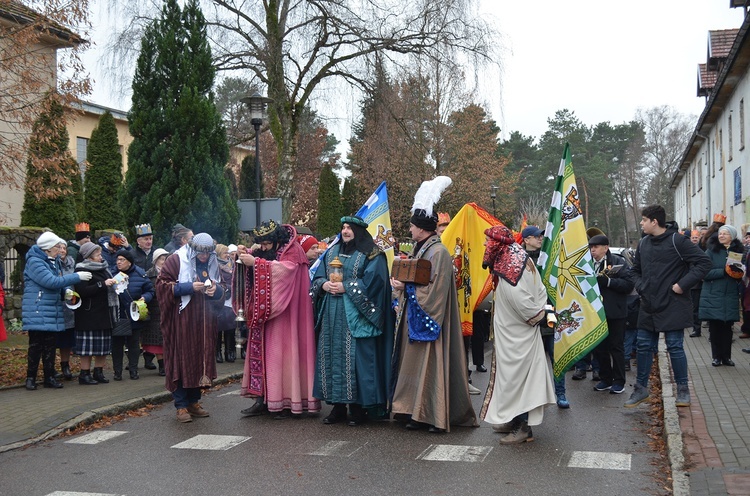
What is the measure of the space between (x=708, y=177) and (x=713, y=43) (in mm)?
6089

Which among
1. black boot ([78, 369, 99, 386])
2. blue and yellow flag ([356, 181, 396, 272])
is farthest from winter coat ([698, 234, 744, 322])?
black boot ([78, 369, 99, 386])

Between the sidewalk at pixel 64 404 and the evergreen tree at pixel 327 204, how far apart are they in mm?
23037

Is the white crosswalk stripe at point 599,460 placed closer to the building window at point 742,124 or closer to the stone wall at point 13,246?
the stone wall at point 13,246

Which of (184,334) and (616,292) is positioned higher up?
(616,292)

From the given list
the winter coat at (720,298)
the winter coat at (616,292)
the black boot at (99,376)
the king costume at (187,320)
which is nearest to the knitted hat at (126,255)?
the black boot at (99,376)

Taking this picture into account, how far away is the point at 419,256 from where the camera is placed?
7809mm

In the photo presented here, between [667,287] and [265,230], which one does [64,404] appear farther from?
[667,287]

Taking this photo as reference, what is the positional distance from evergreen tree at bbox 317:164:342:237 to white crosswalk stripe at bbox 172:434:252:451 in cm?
2633

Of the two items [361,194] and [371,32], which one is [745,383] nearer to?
[371,32]

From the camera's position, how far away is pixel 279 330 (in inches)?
326

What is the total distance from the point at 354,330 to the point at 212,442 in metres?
1.72

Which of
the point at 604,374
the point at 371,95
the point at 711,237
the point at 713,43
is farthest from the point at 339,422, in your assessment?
the point at 713,43

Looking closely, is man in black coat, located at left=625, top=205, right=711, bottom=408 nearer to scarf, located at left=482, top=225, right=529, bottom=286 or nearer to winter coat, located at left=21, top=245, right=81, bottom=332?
scarf, located at left=482, top=225, right=529, bottom=286

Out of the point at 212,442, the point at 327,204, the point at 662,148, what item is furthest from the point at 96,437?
the point at 662,148
